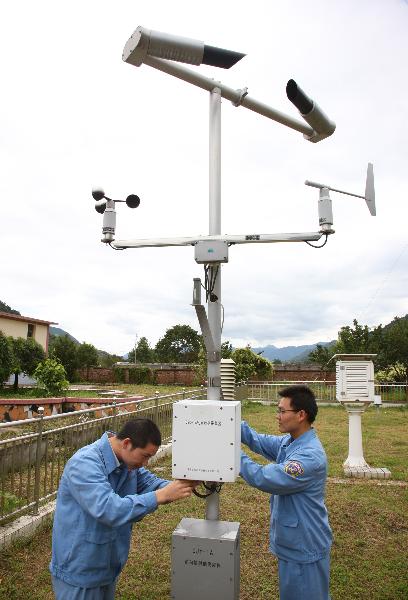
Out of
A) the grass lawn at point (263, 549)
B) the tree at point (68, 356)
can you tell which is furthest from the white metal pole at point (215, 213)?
the tree at point (68, 356)

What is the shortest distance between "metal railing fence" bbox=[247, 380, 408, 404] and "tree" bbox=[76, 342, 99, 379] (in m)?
18.4

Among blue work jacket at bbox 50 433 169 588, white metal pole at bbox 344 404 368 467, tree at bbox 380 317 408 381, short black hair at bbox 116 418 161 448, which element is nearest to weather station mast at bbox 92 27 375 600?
short black hair at bbox 116 418 161 448

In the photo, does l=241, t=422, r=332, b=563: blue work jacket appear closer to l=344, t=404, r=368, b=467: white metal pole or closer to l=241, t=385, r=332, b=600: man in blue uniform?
l=241, t=385, r=332, b=600: man in blue uniform

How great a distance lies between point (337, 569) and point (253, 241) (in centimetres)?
368

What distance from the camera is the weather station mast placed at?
2.25m

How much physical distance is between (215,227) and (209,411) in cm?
99

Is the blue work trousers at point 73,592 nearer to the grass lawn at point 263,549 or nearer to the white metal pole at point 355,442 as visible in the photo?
the grass lawn at point 263,549

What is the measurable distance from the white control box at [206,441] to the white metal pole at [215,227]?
22 cm

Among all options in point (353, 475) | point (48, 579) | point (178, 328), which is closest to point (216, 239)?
point (48, 579)

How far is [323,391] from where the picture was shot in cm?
2209

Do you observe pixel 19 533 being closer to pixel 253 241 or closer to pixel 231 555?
pixel 231 555

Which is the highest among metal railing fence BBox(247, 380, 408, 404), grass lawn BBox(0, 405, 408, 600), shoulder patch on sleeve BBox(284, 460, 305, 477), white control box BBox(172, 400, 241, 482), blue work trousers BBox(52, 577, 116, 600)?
white control box BBox(172, 400, 241, 482)

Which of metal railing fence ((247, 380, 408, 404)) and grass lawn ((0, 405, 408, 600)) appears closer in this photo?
grass lawn ((0, 405, 408, 600))

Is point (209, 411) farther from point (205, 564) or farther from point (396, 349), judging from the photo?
point (396, 349)
